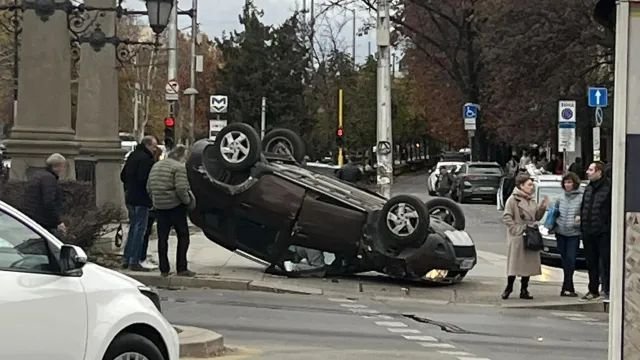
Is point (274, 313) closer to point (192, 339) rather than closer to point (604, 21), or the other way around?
point (192, 339)

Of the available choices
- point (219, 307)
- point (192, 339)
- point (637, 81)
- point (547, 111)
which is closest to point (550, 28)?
point (547, 111)

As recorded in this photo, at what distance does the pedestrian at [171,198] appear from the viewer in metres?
15.1

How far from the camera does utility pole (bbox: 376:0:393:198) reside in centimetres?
2291

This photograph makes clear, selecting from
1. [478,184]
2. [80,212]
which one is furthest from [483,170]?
[80,212]

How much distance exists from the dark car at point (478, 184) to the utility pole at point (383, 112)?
769 inches

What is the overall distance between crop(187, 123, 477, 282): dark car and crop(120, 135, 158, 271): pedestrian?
27.0 inches

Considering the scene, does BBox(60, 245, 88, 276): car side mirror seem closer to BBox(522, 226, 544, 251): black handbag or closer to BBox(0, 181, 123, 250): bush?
BBox(0, 181, 123, 250): bush

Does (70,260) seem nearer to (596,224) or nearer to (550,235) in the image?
(596,224)

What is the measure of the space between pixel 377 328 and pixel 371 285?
392cm

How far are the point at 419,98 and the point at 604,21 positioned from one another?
218ft

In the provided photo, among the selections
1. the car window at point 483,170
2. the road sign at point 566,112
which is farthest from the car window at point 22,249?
the car window at point 483,170

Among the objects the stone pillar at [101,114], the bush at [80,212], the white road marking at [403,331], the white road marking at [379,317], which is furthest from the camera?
the stone pillar at [101,114]

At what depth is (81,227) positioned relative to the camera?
15375mm

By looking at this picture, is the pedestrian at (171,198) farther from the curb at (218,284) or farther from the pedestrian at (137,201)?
the pedestrian at (137,201)
